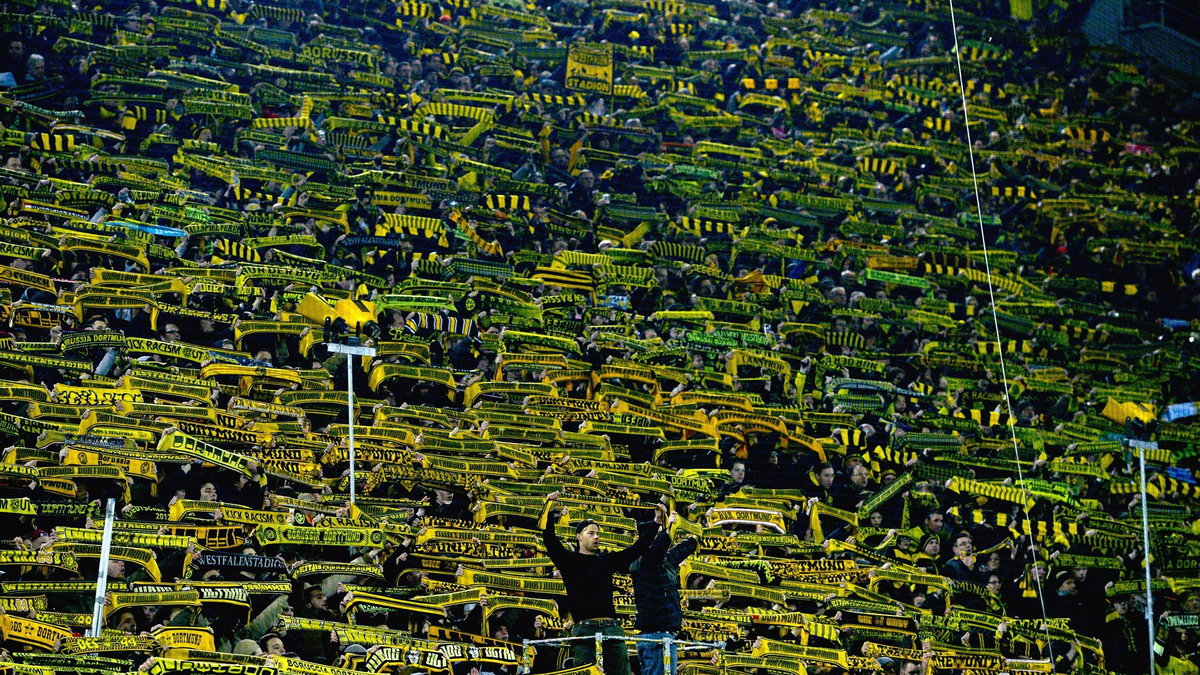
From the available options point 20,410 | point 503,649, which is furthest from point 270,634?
point 20,410

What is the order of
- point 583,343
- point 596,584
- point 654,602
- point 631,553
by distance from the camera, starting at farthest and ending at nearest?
1. point 583,343
2. point 596,584
3. point 631,553
4. point 654,602

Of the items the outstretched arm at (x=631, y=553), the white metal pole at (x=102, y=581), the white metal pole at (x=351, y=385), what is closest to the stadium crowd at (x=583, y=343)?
the outstretched arm at (x=631, y=553)

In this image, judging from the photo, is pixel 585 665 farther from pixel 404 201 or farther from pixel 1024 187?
pixel 1024 187

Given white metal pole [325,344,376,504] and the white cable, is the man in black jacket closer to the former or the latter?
white metal pole [325,344,376,504]

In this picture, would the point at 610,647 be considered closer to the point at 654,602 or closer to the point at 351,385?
the point at 654,602

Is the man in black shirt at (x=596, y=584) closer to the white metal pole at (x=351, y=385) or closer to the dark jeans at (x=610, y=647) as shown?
the dark jeans at (x=610, y=647)

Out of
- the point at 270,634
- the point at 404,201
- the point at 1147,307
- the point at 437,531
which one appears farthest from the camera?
the point at 1147,307

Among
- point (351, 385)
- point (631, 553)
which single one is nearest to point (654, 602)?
point (631, 553)

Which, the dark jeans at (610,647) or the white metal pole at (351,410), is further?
the white metal pole at (351,410)

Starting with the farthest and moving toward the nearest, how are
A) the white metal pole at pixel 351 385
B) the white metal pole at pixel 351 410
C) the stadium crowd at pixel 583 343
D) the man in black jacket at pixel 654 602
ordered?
the white metal pole at pixel 351 410 < the white metal pole at pixel 351 385 < the stadium crowd at pixel 583 343 < the man in black jacket at pixel 654 602
